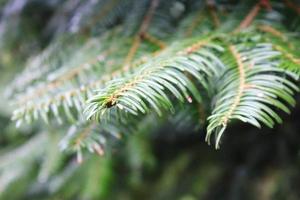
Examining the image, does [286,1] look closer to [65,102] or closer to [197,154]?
[65,102]

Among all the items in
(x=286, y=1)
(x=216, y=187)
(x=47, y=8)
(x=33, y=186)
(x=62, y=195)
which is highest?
(x=47, y=8)

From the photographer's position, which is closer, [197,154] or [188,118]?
[188,118]

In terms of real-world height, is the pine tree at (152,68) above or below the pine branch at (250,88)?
above

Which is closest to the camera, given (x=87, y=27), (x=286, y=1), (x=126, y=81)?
(x=126, y=81)

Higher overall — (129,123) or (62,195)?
(62,195)

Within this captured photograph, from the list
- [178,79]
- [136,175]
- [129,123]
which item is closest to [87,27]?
[129,123]

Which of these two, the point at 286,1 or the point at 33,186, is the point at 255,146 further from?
the point at 33,186

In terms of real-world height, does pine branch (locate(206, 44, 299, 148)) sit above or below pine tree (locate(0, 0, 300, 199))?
below

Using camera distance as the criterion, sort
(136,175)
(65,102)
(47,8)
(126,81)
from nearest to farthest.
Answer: (126,81), (65,102), (47,8), (136,175)
